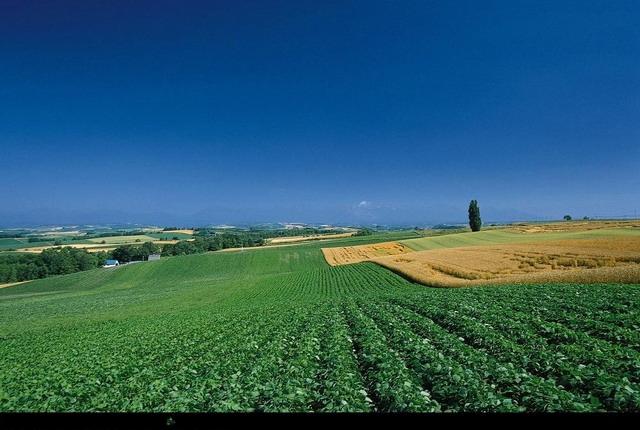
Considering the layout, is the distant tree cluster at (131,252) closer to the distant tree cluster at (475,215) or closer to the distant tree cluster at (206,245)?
the distant tree cluster at (206,245)

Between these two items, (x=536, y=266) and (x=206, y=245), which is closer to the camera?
(x=536, y=266)

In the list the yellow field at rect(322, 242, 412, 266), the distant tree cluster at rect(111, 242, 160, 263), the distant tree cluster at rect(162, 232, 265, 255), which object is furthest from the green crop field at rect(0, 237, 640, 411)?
the distant tree cluster at rect(111, 242, 160, 263)

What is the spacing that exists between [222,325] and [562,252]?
4943 centimetres

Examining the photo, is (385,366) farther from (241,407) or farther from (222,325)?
(222,325)

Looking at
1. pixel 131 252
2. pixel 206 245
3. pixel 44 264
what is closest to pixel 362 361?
pixel 44 264

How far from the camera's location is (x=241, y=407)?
785 centimetres

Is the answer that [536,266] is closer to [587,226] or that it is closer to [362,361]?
[362,361]

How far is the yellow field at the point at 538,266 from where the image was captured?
29.8m

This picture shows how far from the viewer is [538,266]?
42.2m

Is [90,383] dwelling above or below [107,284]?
above

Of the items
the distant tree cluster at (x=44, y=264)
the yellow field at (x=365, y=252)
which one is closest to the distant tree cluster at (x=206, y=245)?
the distant tree cluster at (x=44, y=264)

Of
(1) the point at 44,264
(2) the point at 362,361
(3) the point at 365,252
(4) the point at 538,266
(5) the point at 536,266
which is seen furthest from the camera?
(1) the point at 44,264

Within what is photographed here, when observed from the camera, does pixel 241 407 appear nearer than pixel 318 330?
Yes
